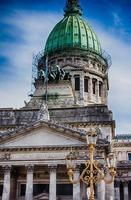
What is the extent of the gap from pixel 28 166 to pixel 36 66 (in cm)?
3765

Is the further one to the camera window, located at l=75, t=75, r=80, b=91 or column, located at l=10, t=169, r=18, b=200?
window, located at l=75, t=75, r=80, b=91

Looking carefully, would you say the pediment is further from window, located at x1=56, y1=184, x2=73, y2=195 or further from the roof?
the roof

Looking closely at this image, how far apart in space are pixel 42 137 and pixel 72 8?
5009 cm

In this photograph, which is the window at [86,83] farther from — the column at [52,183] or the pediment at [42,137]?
the column at [52,183]

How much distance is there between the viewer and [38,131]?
55.1 meters

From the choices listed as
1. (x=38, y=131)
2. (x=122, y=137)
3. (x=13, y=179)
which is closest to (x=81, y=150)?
(x=38, y=131)

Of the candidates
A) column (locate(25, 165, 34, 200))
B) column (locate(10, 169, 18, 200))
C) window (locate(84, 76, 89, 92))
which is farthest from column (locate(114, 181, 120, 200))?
window (locate(84, 76, 89, 92))

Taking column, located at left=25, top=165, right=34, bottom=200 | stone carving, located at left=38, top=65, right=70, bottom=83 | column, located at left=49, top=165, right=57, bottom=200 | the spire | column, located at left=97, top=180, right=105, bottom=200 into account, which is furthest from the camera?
the spire

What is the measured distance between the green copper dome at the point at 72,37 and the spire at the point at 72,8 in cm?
321

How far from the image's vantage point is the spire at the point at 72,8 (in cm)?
9656

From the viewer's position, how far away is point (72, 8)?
9750 cm

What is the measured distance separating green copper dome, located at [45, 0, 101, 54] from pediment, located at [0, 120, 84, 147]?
3568 centimetres

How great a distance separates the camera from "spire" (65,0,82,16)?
9656 centimetres

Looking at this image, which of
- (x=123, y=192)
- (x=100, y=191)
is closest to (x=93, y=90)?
(x=123, y=192)
